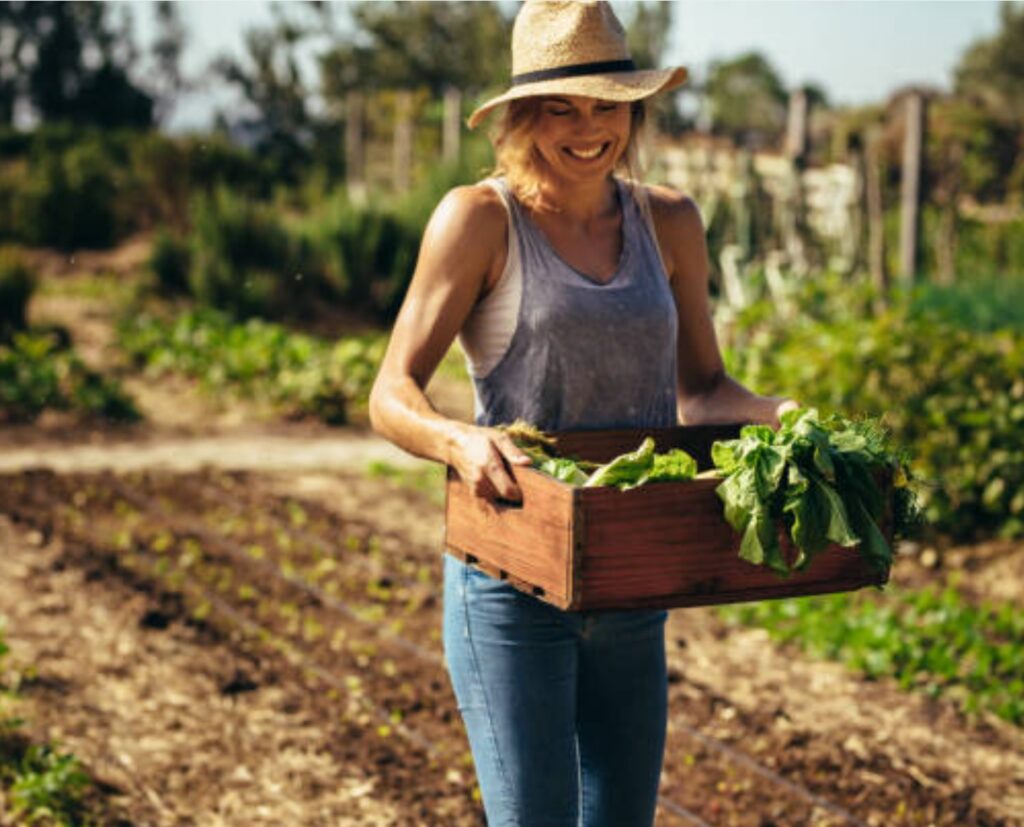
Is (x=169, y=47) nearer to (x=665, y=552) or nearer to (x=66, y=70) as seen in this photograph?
(x=66, y=70)

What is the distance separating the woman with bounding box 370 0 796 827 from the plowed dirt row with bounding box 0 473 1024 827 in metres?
1.78

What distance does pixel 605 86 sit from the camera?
249cm

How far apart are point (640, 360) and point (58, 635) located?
3.71m

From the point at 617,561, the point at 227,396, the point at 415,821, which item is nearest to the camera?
the point at 617,561

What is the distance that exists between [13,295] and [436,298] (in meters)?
9.33

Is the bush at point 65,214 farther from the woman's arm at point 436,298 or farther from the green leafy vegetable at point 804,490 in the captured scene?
the green leafy vegetable at point 804,490

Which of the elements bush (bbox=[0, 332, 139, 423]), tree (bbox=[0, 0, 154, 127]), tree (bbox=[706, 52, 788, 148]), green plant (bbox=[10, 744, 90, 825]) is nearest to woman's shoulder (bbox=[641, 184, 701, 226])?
green plant (bbox=[10, 744, 90, 825])

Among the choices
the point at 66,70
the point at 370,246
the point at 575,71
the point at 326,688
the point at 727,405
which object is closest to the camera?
the point at 575,71

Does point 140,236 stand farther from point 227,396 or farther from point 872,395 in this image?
point 872,395

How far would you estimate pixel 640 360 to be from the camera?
261cm

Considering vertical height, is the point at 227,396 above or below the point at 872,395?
below

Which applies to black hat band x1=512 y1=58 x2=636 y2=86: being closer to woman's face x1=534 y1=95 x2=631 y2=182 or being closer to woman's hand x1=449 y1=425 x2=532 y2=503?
woman's face x1=534 y1=95 x2=631 y2=182

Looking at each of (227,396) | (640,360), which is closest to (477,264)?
(640,360)

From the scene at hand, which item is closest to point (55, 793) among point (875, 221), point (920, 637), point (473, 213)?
point (473, 213)
